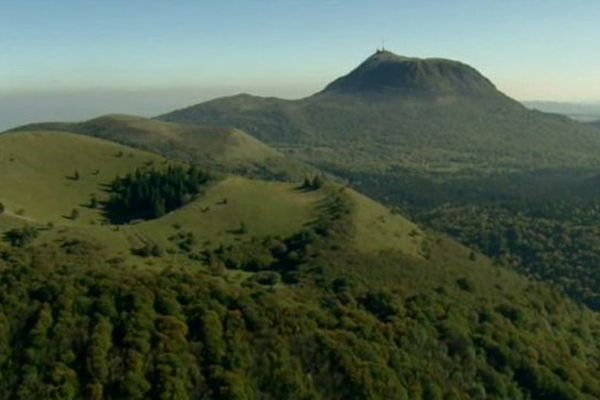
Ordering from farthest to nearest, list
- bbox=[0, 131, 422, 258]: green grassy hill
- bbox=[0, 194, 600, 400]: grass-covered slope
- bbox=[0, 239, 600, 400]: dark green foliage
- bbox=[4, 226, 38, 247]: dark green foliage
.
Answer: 1. bbox=[0, 131, 422, 258]: green grassy hill
2. bbox=[4, 226, 38, 247]: dark green foliage
3. bbox=[0, 194, 600, 400]: grass-covered slope
4. bbox=[0, 239, 600, 400]: dark green foliage

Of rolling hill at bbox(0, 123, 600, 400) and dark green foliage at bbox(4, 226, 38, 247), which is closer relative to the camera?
rolling hill at bbox(0, 123, 600, 400)

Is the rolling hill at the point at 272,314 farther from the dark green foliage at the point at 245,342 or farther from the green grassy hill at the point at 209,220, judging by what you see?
the green grassy hill at the point at 209,220

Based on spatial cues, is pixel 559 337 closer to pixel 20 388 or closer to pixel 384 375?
pixel 384 375

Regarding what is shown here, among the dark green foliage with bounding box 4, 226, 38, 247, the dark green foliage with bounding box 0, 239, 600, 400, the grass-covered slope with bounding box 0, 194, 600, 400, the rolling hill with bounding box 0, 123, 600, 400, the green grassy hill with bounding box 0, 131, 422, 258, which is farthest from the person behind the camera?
the green grassy hill with bounding box 0, 131, 422, 258

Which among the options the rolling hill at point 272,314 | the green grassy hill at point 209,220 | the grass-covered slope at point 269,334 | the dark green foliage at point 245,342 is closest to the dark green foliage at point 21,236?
the rolling hill at point 272,314

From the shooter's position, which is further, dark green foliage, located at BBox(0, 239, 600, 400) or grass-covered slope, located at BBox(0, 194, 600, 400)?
grass-covered slope, located at BBox(0, 194, 600, 400)

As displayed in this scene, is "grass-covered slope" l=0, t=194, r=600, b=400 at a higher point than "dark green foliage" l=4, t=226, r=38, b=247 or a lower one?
lower

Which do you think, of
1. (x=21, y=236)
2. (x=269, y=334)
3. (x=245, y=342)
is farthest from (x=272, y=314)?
(x=21, y=236)

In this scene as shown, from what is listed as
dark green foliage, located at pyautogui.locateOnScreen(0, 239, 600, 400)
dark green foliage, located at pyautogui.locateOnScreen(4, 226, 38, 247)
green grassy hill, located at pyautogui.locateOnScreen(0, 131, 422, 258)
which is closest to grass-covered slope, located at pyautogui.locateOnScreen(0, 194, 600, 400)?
dark green foliage, located at pyautogui.locateOnScreen(0, 239, 600, 400)

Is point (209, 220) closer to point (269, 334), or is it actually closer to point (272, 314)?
point (272, 314)

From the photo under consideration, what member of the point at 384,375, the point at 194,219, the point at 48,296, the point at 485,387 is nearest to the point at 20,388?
the point at 48,296

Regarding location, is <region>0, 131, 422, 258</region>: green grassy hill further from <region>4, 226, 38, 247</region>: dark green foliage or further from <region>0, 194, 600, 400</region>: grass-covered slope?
<region>0, 194, 600, 400</region>: grass-covered slope
